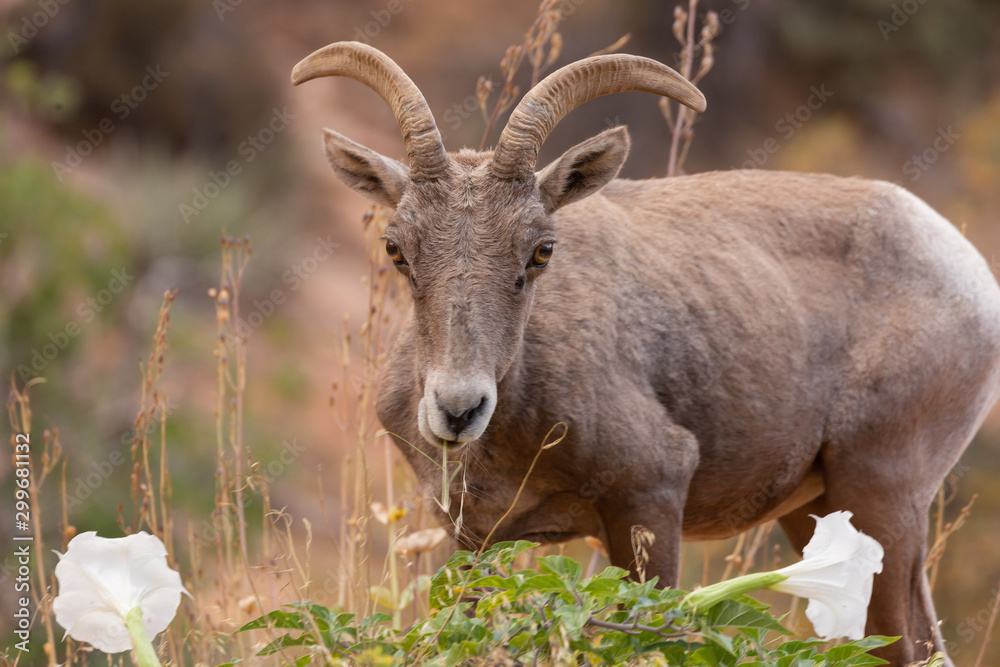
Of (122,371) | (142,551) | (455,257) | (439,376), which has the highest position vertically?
(455,257)

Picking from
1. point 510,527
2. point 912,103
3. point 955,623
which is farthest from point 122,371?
point 912,103

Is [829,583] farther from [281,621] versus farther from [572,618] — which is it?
[281,621]

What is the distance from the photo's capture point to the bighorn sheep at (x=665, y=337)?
3.59m

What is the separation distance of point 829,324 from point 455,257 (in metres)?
2.02

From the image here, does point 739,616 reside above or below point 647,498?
above

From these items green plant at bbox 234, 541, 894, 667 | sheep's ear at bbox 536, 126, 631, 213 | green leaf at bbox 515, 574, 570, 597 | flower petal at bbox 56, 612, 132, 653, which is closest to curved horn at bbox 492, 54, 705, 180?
sheep's ear at bbox 536, 126, 631, 213

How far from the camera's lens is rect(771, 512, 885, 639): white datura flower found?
8.05ft

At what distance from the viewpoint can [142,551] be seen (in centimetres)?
257

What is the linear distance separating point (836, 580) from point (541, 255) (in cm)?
167

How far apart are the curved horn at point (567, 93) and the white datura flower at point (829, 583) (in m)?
1.78

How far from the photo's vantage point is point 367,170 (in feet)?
13.2

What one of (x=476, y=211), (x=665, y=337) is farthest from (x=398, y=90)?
(x=665, y=337)

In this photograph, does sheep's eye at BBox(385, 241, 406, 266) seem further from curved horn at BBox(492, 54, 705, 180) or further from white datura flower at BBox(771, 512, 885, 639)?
white datura flower at BBox(771, 512, 885, 639)

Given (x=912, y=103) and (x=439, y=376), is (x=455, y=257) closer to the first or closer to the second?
(x=439, y=376)
